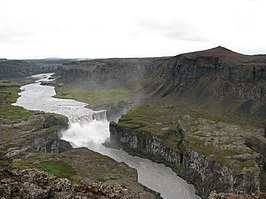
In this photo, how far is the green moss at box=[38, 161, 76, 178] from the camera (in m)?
54.6

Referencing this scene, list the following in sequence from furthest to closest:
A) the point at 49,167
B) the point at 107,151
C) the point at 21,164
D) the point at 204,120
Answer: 1. the point at 204,120
2. the point at 107,151
3. the point at 49,167
4. the point at 21,164

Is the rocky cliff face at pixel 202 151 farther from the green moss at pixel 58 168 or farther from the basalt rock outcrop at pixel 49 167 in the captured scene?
the green moss at pixel 58 168

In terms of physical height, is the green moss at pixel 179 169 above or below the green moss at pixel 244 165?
below

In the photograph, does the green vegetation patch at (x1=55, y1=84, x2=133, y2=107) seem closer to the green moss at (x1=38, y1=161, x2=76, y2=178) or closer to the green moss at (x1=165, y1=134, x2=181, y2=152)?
the green moss at (x1=165, y1=134, x2=181, y2=152)

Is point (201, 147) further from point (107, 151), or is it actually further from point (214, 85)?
point (214, 85)

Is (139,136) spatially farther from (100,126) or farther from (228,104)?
(228,104)

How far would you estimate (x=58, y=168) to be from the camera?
188 ft

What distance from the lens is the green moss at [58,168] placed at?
5462 cm

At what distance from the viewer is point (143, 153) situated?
9038 centimetres

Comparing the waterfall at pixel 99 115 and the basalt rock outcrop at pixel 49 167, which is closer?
the basalt rock outcrop at pixel 49 167

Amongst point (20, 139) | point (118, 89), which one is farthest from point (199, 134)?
point (118, 89)

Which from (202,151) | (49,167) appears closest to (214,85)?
(202,151)

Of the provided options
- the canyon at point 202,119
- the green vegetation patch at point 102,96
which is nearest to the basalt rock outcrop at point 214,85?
the canyon at point 202,119

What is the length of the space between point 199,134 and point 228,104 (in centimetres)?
3824
